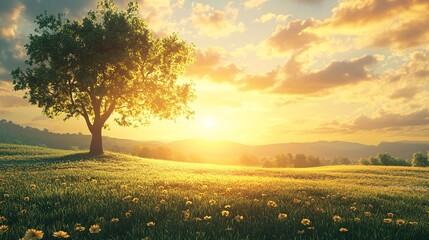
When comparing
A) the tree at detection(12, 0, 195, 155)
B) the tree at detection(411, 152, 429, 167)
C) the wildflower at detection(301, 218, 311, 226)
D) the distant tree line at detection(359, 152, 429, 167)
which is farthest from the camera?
the distant tree line at detection(359, 152, 429, 167)

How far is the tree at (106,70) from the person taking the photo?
40156 mm

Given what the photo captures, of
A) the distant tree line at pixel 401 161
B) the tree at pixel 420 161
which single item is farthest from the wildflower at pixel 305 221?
the tree at pixel 420 161

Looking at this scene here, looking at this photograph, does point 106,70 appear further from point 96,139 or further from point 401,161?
point 401,161

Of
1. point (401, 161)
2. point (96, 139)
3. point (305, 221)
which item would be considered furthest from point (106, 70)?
point (401, 161)

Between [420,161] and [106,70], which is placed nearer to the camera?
[106,70]

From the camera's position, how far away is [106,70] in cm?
4241

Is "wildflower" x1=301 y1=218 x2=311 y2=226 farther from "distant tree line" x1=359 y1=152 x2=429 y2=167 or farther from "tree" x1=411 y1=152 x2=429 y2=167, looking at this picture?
"tree" x1=411 y1=152 x2=429 y2=167

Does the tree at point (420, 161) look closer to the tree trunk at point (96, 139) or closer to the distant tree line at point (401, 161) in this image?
the distant tree line at point (401, 161)

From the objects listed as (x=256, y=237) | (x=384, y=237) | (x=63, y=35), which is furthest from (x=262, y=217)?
(x=63, y=35)

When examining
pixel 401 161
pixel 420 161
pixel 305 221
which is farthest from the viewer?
pixel 401 161

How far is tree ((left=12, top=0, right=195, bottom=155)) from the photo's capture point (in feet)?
132

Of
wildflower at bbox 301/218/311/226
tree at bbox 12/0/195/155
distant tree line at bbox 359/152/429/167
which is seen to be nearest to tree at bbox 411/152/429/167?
distant tree line at bbox 359/152/429/167

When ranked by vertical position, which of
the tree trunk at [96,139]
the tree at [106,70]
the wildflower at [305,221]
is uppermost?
the tree at [106,70]

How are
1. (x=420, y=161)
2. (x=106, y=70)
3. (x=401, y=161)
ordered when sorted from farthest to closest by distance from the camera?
(x=401, y=161)
(x=420, y=161)
(x=106, y=70)
